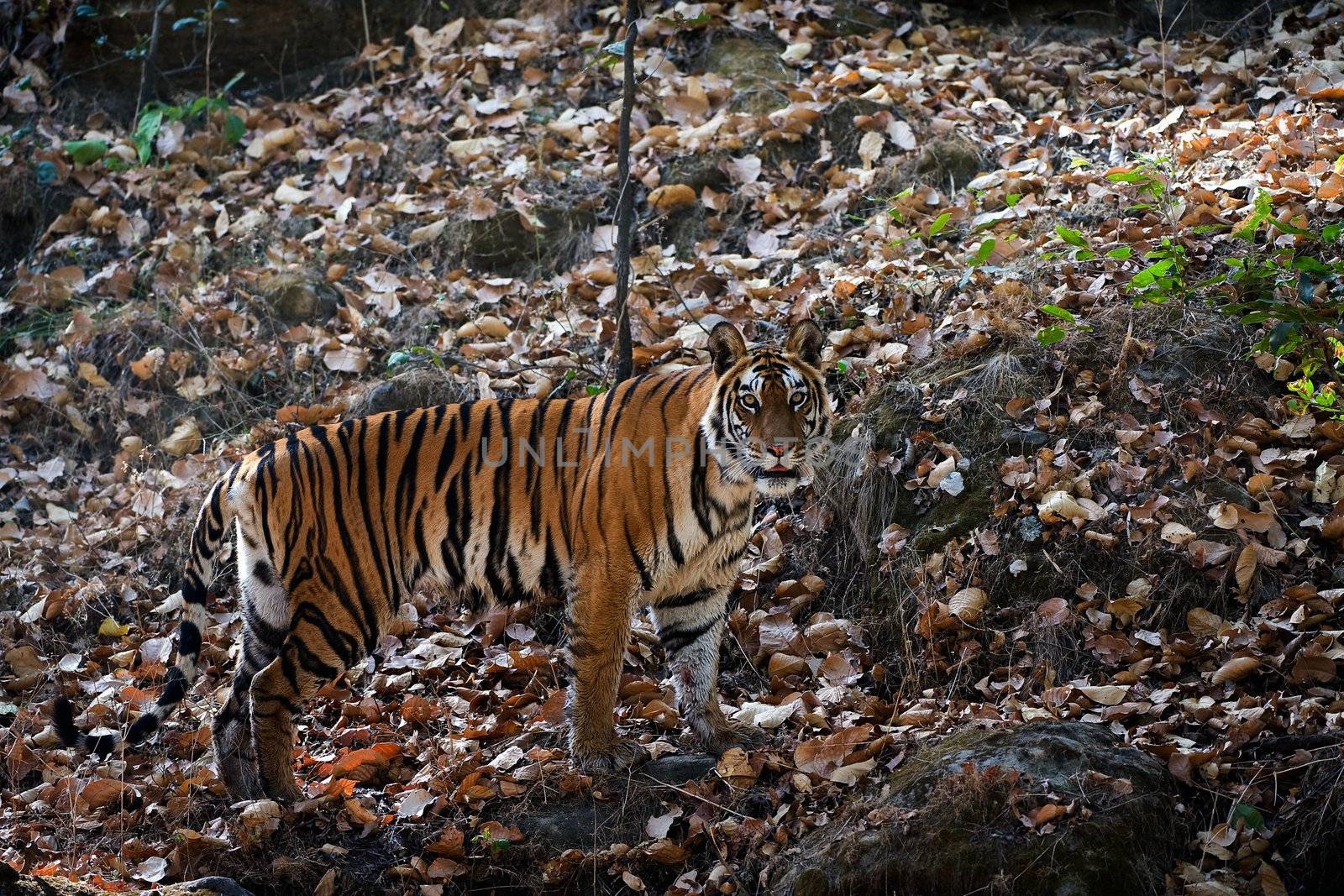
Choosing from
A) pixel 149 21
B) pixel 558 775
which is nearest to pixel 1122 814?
pixel 558 775

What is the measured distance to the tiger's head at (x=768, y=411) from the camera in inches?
190

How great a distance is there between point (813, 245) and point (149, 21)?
637 centimetres

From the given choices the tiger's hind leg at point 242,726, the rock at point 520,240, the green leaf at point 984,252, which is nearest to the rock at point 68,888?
the tiger's hind leg at point 242,726

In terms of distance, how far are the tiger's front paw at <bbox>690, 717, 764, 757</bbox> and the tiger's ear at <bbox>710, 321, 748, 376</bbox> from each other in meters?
1.43

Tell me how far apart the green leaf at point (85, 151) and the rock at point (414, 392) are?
4.20 m

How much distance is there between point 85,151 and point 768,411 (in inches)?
284

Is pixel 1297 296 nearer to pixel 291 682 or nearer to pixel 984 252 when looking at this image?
pixel 984 252

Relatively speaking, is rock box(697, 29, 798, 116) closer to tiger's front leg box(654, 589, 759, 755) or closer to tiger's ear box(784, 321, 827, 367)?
tiger's ear box(784, 321, 827, 367)

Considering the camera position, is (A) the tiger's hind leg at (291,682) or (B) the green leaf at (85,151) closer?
(A) the tiger's hind leg at (291,682)

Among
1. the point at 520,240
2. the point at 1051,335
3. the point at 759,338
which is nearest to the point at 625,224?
the point at 759,338

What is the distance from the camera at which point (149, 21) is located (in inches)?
416

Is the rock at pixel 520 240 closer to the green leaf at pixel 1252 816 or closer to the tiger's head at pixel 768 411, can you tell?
the tiger's head at pixel 768 411

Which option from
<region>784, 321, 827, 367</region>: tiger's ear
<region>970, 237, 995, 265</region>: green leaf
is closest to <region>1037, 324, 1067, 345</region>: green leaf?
<region>970, 237, 995, 265</region>: green leaf

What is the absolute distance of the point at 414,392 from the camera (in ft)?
23.4
